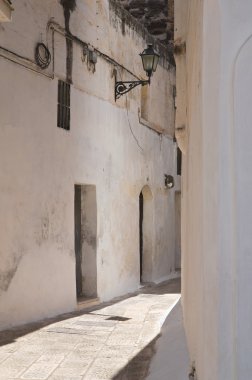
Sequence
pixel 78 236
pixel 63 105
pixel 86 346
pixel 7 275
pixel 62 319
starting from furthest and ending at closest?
pixel 78 236
pixel 63 105
pixel 62 319
pixel 7 275
pixel 86 346

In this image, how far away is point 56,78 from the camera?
936cm

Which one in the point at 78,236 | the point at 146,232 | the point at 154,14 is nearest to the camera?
the point at 78,236

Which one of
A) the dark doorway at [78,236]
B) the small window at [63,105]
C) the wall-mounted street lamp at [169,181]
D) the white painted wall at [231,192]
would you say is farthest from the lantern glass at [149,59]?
the white painted wall at [231,192]

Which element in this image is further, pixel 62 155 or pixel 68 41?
pixel 68 41

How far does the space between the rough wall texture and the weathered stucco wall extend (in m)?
4.77

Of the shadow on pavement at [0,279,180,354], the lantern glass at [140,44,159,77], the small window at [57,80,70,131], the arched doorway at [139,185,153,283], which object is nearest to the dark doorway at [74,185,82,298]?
the shadow on pavement at [0,279,180,354]

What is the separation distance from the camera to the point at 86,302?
33.2ft

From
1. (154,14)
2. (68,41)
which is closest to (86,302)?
(68,41)

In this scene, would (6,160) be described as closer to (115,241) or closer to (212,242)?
(115,241)

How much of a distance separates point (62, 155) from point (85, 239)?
6.71ft

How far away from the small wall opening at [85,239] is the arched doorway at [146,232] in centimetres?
373

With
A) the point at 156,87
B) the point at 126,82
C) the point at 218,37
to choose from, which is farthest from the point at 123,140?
the point at 218,37

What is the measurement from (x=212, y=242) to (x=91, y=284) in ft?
26.0

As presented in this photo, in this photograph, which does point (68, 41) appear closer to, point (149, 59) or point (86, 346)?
point (149, 59)
